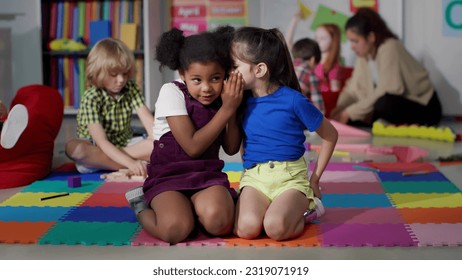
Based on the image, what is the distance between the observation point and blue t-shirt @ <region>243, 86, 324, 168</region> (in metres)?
2.09

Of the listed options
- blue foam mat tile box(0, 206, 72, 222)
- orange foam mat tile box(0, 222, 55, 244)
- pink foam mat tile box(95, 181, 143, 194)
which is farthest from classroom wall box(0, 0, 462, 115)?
orange foam mat tile box(0, 222, 55, 244)

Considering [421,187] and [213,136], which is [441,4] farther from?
[213,136]

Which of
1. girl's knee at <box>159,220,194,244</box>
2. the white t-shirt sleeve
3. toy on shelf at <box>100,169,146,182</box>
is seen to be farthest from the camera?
toy on shelf at <box>100,169,146,182</box>

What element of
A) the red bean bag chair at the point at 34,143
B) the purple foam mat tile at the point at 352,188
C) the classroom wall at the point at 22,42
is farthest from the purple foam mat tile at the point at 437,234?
the classroom wall at the point at 22,42

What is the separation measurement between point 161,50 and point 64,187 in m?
0.90

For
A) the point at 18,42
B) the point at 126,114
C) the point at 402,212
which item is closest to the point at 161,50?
the point at 402,212

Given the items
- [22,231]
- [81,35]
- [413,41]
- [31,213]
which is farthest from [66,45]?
[22,231]

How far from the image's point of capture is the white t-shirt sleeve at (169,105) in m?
2.06

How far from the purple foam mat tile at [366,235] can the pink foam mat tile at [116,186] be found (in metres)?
0.85

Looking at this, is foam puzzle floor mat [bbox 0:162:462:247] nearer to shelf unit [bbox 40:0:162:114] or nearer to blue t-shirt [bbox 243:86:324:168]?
blue t-shirt [bbox 243:86:324:168]

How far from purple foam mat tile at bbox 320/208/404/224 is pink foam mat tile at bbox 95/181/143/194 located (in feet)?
2.52

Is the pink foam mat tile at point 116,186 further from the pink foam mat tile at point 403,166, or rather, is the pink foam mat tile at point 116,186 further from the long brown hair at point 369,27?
the long brown hair at point 369,27

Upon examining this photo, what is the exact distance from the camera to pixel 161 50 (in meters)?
2.05

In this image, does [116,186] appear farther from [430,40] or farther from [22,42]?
[430,40]
